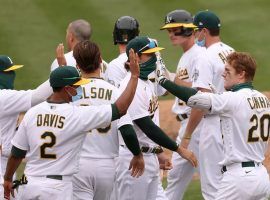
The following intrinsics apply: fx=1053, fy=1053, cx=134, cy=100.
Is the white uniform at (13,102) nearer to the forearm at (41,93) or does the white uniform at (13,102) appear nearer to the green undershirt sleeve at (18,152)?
the forearm at (41,93)

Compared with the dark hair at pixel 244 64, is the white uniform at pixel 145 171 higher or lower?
lower

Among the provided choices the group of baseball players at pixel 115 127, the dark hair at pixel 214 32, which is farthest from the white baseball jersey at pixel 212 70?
the group of baseball players at pixel 115 127

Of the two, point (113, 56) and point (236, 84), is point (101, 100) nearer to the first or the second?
point (236, 84)

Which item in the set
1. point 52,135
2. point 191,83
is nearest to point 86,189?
point 52,135

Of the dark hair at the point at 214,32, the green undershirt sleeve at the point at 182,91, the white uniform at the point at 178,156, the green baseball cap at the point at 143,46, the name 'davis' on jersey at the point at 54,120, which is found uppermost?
the green baseball cap at the point at 143,46

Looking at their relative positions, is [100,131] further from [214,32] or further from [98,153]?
[214,32]

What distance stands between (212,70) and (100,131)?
2085mm

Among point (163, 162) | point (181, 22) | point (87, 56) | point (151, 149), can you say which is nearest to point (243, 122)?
point (151, 149)

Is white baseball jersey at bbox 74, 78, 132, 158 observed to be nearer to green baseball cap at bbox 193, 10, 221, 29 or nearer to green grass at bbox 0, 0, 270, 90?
green baseball cap at bbox 193, 10, 221, 29

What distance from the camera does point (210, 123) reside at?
11539 millimetres

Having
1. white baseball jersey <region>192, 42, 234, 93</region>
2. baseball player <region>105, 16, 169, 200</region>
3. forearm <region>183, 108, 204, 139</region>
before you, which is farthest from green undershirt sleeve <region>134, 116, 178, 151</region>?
white baseball jersey <region>192, 42, 234, 93</region>

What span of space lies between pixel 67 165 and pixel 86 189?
76cm

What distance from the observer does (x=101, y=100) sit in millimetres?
9703

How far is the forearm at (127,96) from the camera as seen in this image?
356 inches
